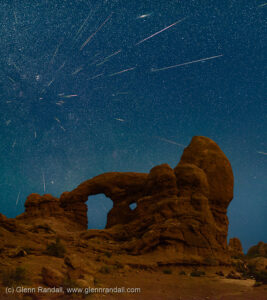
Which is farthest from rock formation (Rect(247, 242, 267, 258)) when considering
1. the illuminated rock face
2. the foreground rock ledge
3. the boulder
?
the boulder

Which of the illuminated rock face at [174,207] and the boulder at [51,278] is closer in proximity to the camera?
the boulder at [51,278]

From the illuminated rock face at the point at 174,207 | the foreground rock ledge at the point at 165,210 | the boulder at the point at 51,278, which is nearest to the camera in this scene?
the boulder at the point at 51,278

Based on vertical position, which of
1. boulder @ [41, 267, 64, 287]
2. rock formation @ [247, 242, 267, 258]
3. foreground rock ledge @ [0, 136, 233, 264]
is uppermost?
foreground rock ledge @ [0, 136, 233, 264]

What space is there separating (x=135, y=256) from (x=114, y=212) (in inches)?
505

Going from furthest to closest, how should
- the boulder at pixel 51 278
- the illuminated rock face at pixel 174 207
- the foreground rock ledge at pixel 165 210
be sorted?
the illuminated rock face at pixel 174 207
the foreground rock ledge at pixel 165 210
the boulder at pixel 51 278

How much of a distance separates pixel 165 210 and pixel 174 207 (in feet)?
2.86

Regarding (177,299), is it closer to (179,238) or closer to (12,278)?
(12,278)

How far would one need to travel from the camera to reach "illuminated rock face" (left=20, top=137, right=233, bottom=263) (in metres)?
19.5

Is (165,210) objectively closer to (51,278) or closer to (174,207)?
(174,207)

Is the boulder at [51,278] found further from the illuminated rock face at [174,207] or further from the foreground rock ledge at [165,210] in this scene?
the illuminated rock face at [174,207]

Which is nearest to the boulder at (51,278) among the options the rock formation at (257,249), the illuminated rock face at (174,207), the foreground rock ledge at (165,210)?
the foreground rock ledge at (165,210)

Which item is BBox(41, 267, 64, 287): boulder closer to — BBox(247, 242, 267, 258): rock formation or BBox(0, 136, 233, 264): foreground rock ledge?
BBox(0, 136, 233, 264): foreground rock ledge

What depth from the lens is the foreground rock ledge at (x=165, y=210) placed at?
63.6 ft

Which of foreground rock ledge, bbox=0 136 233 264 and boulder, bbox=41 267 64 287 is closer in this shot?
boulder, bbox=41 267 64 287
